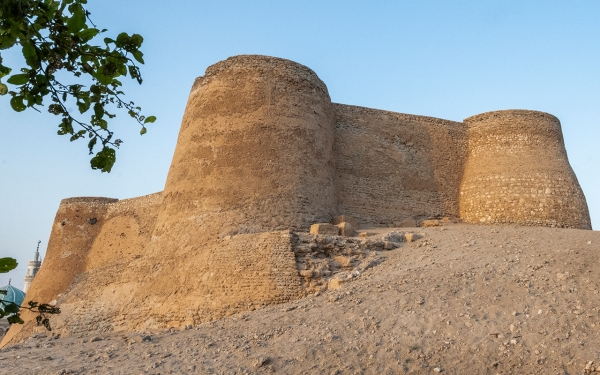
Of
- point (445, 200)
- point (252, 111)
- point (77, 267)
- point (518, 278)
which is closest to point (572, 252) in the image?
point (518, 278)

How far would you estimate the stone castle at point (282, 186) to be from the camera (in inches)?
402

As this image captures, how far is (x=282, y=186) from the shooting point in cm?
1195

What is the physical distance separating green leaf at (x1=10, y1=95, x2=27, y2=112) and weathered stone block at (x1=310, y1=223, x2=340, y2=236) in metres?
8.81

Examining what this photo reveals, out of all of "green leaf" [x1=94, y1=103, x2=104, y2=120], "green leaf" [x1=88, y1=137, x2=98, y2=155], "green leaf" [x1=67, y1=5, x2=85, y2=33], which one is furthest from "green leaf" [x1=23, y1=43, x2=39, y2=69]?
"green leaf" [x1=88, y1=137, x2=98, y2=155]

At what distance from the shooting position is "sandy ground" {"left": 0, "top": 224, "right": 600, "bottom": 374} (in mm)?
6531

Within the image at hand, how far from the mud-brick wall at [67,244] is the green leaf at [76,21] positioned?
1838 cm

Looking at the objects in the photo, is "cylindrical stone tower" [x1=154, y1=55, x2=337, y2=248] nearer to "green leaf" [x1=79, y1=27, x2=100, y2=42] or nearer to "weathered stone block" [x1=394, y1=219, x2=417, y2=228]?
"weathered stone block" [x1=394, y1=219, x2=417, y2=228]

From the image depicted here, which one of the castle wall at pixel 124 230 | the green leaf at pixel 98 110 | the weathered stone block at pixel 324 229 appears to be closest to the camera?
the green leaf at pixel 98 110

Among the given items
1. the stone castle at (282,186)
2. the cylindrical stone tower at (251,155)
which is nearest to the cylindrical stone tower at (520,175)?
the stone castle at (282,186)

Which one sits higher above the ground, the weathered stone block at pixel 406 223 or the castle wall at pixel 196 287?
the weathered stone block at pixel 406 223

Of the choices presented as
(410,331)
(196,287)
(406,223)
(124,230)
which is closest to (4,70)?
(410,331)

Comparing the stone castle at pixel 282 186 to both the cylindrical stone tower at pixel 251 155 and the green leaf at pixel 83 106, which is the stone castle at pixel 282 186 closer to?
the cylindrical stone tower at pixel 251 155

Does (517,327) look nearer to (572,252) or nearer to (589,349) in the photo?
(589,349)

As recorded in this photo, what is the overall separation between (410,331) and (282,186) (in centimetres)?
552
